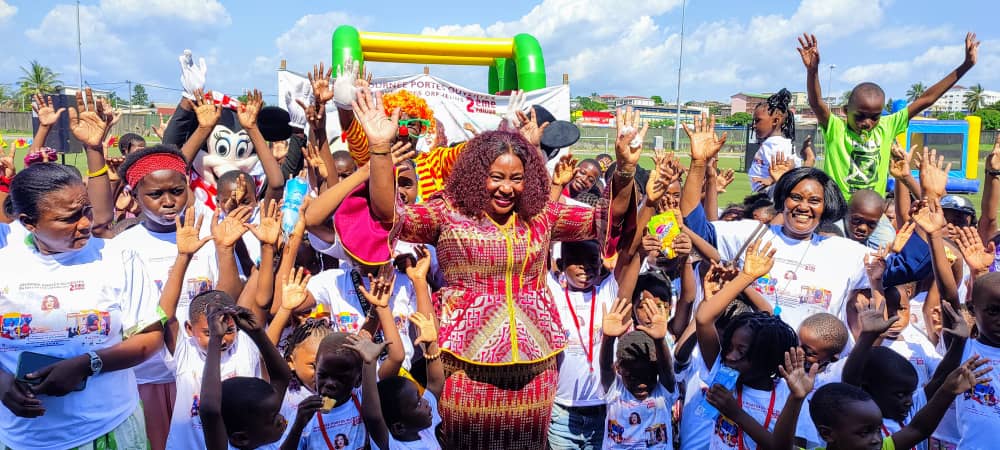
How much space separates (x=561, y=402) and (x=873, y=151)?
10.3 feet

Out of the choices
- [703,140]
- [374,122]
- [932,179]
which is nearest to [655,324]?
[703,140]

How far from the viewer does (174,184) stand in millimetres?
3535

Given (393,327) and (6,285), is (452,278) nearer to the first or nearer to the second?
(393,327)

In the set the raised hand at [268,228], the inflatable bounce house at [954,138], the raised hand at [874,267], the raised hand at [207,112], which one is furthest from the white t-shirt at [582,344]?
the inflatable bounce house at [954,138]

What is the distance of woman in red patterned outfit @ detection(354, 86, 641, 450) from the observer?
272 cm

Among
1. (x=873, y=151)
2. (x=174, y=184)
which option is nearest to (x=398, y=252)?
(x=174, y=184)

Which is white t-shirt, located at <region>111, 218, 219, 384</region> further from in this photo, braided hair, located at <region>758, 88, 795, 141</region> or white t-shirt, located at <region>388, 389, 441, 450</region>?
braided hair, located at <region>758, 88, 795, 141</region>

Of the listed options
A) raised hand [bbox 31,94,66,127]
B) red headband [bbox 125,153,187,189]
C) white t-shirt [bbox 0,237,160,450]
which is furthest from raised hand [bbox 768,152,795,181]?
raised hand [bbox 31,94,66,127]

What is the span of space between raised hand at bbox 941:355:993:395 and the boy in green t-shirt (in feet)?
→ 8.12

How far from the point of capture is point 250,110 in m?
4.32

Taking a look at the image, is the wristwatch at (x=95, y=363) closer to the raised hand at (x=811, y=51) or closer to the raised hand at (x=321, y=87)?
the raised hand at (x=321, y=87)

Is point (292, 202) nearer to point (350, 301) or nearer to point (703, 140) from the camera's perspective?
point (350, 301)

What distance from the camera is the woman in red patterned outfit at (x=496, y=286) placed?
2721 millimetres

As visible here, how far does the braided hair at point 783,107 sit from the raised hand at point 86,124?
4.85m
